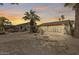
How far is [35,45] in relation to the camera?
10.5 feet

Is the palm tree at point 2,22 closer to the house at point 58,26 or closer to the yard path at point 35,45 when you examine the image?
the yard path at point 35,45

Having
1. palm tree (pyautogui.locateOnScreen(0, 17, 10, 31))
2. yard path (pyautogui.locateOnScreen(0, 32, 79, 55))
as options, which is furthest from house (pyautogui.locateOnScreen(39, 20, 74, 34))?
palm tree (pyautogui.locateOnScreen(0, 17, 10, 31))

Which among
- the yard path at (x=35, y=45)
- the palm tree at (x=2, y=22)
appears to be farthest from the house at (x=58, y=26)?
the palm tree at (x=2, y=22)

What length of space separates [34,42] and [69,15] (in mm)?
526

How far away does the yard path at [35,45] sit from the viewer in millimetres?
3189

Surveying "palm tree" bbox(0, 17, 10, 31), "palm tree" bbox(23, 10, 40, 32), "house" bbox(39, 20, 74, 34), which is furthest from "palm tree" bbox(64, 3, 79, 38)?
"palm tree" bbox(0, 17, 10, 31)

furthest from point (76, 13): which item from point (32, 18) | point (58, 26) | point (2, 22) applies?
point (2, 22)

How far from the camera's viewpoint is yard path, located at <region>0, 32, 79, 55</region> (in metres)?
3.19

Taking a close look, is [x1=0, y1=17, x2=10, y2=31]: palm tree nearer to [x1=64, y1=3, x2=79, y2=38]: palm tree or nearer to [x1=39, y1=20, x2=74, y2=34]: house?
[x1=39, y1=20, x2=74, y2=34]: house

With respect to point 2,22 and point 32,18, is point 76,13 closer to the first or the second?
point 32,18

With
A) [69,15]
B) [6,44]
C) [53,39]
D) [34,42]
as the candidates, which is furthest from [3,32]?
[69,15]

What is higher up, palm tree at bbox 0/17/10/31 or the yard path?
palm tree at bbox 0/17/10/31

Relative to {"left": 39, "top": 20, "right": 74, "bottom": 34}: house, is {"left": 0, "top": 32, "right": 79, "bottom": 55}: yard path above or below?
below

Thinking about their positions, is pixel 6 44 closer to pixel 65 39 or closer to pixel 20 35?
pixel 20 35
